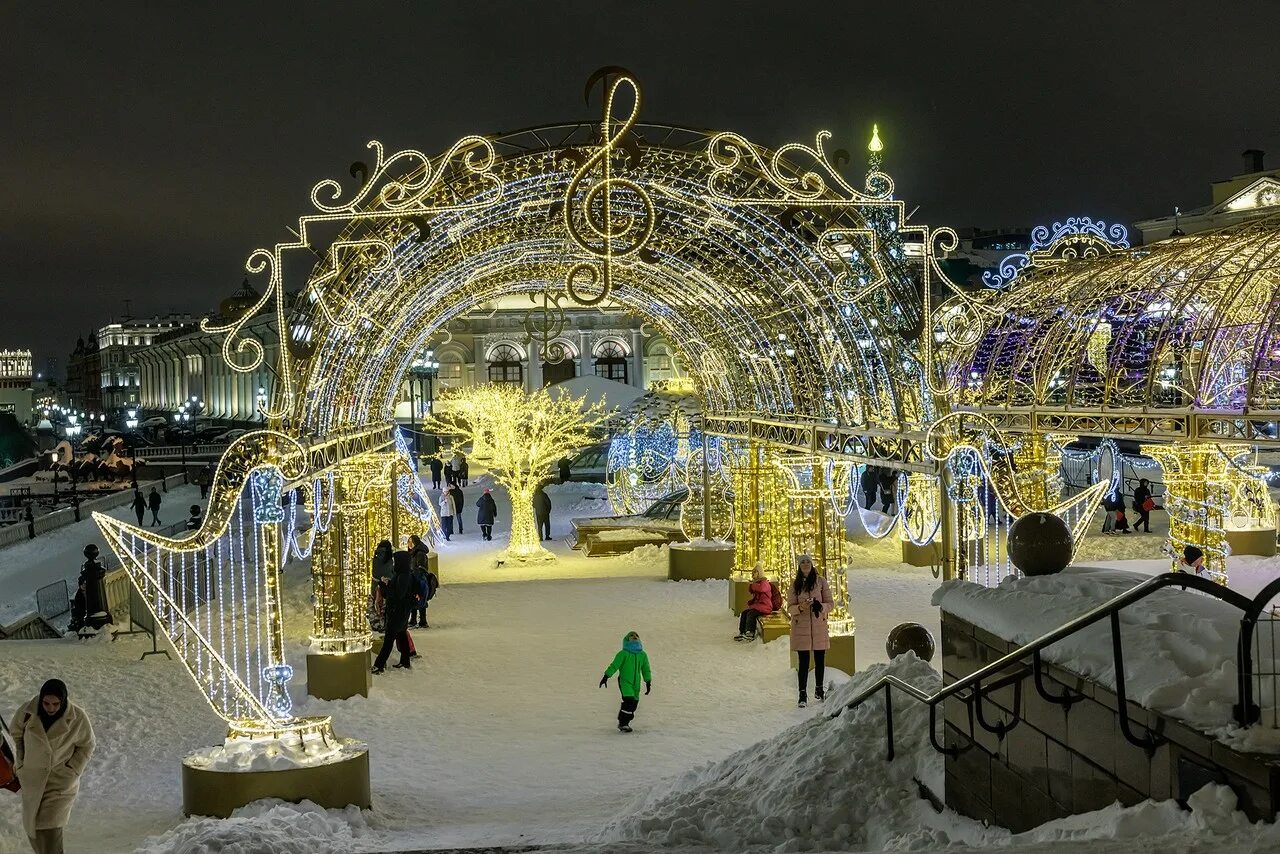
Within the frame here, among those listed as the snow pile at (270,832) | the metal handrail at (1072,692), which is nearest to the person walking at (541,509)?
the snow pile at (270,832)

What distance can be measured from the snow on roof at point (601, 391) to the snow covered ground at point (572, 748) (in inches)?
778

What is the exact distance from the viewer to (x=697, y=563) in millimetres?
20406

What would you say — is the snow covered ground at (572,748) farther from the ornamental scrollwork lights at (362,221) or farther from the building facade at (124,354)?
the building facade at (124,354)

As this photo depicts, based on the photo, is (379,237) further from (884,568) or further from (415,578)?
(884,568)

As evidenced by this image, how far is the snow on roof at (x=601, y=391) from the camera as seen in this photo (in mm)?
39406

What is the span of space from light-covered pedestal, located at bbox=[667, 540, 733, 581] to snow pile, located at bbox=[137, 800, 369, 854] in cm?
1203

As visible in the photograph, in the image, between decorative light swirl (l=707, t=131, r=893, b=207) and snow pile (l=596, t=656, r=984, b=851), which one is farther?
decorative light swirl (l=707, t=131, r=893, b=207)

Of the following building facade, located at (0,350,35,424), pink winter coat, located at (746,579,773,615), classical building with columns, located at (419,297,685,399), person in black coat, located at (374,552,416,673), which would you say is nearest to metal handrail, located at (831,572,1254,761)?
pink winter coat, located at (746,579,773,615)

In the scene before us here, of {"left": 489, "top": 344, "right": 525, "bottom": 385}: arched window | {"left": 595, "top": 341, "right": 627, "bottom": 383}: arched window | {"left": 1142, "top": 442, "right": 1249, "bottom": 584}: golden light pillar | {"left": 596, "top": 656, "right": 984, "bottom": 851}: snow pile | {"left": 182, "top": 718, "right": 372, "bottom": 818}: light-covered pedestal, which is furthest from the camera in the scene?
{"left": 595, "top": 341, "right": 627, "bottom": 383}: arched window

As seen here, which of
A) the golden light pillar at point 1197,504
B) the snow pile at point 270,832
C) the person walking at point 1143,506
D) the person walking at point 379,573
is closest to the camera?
the snow pile at point 270,832

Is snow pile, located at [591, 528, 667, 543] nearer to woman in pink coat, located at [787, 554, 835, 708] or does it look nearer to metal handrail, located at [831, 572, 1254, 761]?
woman in pink coat, located at [787, 554, 835, 708]

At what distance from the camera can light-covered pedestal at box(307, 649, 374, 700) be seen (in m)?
12.7

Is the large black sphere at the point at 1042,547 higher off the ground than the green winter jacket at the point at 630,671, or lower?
higher

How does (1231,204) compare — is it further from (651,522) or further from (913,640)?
(913,640)
